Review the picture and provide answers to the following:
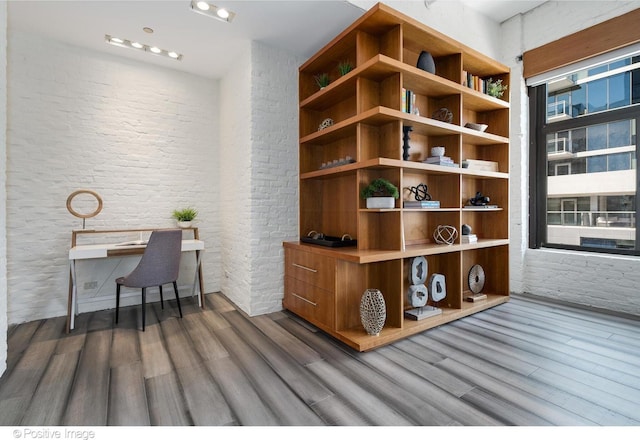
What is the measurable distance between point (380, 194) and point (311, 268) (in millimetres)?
925

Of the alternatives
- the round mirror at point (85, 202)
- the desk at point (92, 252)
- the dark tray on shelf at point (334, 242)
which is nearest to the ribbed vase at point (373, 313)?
→ the dark tray on shelf at point (334, 242)

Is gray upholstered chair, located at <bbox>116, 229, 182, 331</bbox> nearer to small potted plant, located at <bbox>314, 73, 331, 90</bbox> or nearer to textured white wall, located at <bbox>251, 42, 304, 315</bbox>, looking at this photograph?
textured white wall, located at <bbox>251, 42, 304, 315</bbox>

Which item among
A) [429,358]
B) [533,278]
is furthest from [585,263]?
[429,358]

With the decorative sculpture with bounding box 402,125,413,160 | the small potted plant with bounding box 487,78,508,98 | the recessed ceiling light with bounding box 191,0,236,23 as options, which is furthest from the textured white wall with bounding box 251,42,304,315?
the small potted plant with bounding box 487,78,508,98

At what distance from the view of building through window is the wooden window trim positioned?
0.25 m

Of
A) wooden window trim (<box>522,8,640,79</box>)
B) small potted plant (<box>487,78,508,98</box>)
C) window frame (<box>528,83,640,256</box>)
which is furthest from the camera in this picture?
window frame (<box>528,83,640,256</box>)

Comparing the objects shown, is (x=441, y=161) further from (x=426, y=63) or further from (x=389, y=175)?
(x=426, y=63)

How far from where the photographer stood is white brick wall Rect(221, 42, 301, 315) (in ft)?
10.2

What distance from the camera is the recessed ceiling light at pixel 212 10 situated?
101 inches

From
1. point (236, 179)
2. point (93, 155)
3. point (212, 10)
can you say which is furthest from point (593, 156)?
point (93, 155)

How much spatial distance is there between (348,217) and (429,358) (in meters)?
1.40

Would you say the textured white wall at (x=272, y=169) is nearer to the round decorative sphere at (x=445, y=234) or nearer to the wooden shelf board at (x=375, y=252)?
the wooden shelf board at (x=375, y=252)

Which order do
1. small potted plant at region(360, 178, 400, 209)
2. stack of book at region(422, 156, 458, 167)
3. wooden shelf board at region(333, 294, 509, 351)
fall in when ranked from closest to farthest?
wooden shelf board at region(333, 294, 509, 351) < small potted plant at region(360, 178, 400, 209) < stack of book at region(422, 156, 458, 167)

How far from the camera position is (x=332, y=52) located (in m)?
2.90
